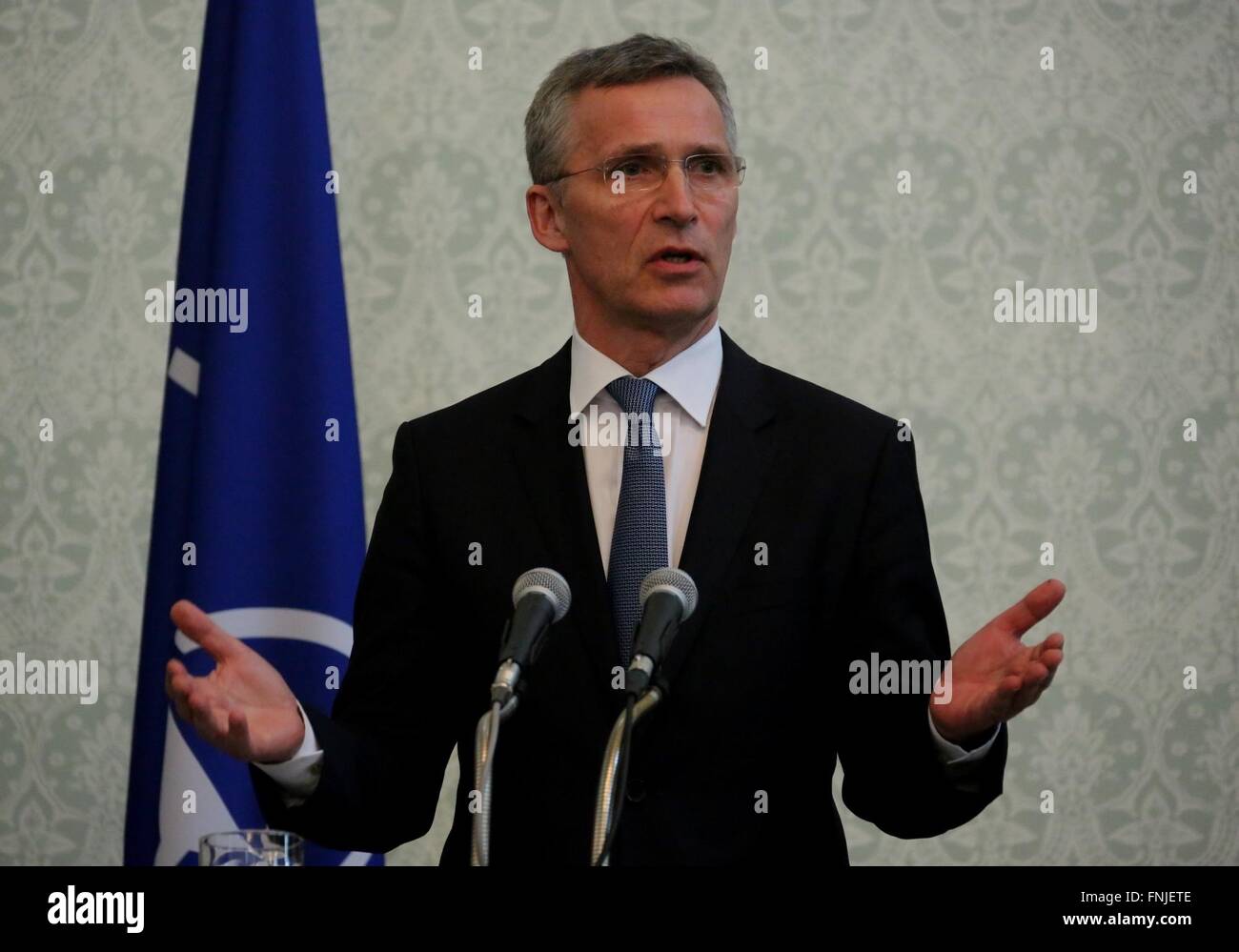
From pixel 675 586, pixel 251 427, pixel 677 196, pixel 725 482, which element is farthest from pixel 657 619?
pixel 251 427

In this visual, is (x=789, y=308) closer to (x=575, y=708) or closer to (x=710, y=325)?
(x=710, y=325)

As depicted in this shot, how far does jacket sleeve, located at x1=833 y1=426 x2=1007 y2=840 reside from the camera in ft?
6.04

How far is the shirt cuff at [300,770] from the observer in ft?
5.97

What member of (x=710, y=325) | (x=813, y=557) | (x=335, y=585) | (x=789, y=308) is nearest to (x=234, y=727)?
(x=813, y=557)

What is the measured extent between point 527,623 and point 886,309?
223 cm

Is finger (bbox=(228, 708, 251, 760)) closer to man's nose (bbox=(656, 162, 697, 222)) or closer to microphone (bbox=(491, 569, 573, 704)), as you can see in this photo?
microphone (bbox=(491, 569, 573, 704))

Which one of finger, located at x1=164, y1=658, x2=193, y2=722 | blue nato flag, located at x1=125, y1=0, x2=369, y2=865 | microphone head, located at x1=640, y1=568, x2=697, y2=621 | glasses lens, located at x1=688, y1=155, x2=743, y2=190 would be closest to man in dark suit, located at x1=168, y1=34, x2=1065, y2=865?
glasses lens, located at x1=688, y1=155, x2=743, y2=190

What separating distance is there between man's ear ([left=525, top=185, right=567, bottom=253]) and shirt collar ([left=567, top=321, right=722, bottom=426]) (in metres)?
0.21

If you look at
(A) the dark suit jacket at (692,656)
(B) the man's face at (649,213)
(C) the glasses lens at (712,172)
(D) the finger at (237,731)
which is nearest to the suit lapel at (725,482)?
(A) the dark suit jacket at (692,656)

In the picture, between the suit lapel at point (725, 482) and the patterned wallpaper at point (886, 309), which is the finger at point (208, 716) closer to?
the suit lapel at point (725, 482)

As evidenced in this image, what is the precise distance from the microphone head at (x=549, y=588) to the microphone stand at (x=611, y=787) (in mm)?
161

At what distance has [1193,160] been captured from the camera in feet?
11.7

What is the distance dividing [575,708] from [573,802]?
126 mm

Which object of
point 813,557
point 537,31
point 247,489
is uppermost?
point 537,31
